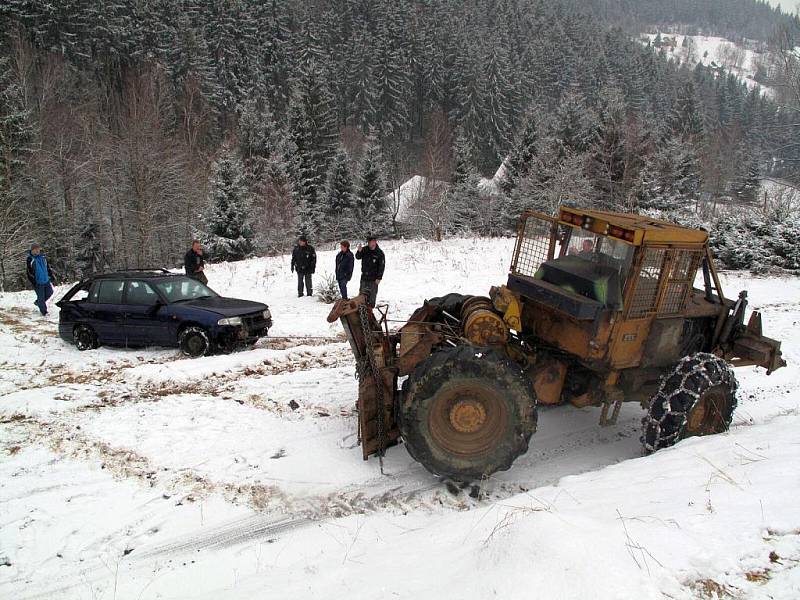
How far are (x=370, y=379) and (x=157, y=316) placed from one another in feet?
19.6

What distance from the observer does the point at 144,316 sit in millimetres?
9414

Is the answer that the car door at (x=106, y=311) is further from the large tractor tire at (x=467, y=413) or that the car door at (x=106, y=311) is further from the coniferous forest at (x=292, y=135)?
the coniferous forest at (x=292, y=135)

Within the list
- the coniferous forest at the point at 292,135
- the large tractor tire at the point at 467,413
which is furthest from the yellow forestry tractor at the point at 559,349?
the coniferous forest at the point at 292,135

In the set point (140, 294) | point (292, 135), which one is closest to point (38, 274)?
point (140, 294)

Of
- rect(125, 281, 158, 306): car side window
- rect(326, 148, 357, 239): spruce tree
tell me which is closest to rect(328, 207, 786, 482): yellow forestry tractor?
rect(125, 281, 158, 306): car side window

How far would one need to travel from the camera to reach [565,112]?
3406cm

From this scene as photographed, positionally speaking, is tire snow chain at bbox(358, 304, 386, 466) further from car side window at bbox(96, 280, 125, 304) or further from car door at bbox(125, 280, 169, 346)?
car side window at bbox(96, 280, 125, 304)

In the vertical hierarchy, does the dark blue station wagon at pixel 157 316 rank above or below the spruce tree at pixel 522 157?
below

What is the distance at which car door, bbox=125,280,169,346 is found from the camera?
9359 millimetres

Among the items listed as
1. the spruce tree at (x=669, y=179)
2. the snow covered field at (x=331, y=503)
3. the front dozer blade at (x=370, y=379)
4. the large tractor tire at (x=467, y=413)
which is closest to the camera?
the snow covered field at (x=331, y=503)

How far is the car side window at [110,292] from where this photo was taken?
9.73 m

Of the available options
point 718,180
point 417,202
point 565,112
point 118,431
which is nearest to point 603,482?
point 118,431

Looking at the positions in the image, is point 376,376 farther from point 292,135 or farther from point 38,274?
point 292,135

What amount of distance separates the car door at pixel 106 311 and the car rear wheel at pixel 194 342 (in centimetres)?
143
